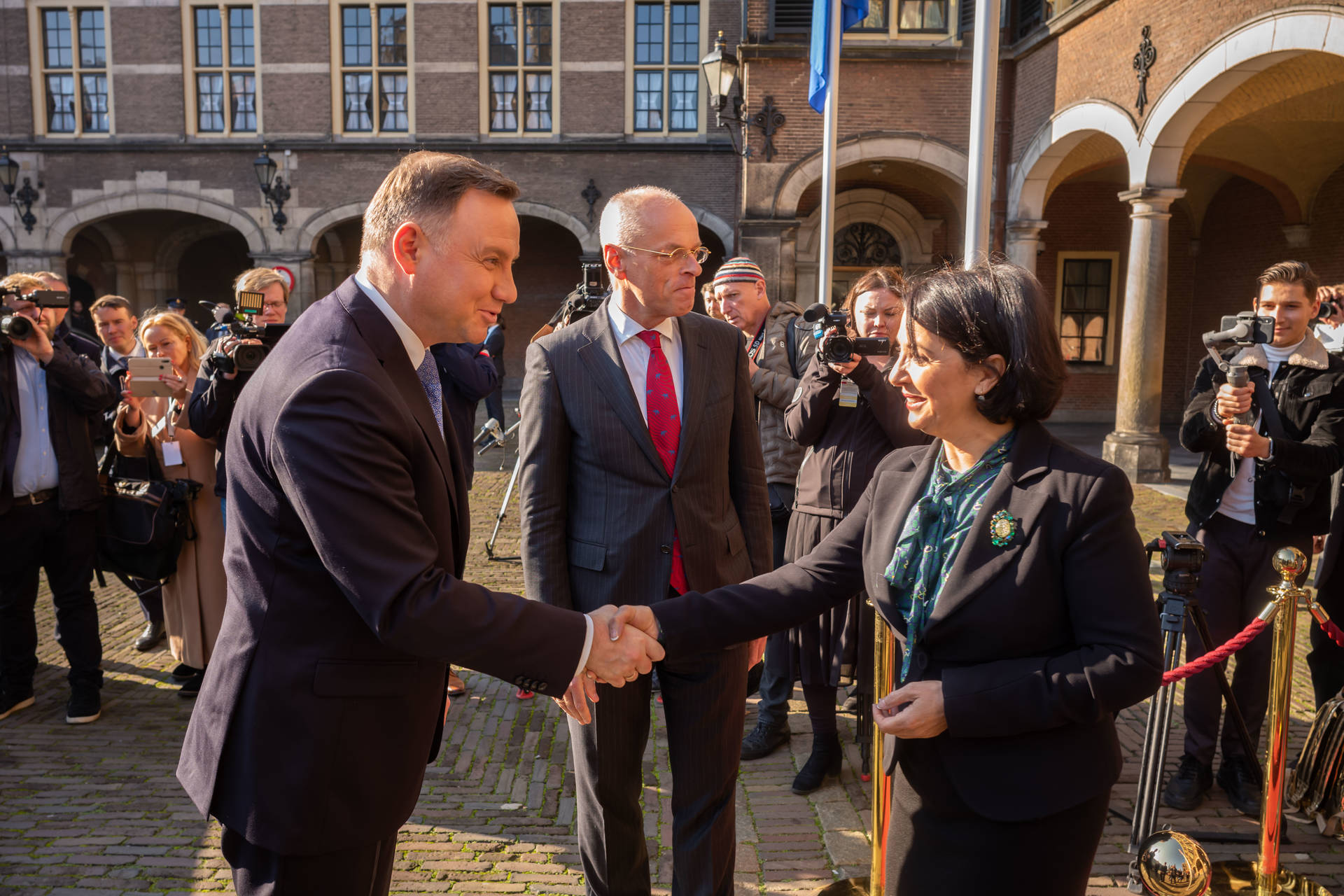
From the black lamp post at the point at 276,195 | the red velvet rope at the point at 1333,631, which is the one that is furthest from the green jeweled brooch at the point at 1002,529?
the black lamp post at the point at 276,195

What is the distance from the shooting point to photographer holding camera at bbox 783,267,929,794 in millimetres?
3645

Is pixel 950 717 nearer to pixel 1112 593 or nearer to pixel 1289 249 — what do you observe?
pixel 1112 593

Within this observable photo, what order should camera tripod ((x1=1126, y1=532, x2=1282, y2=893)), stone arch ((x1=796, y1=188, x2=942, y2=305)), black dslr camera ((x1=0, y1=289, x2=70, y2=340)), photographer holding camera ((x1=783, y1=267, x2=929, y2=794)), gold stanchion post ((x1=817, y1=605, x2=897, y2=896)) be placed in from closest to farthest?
gold stanchion post ((x1=817, y1=605, x2=897, y2=896)) → camera tripod ((x1=1126, y1=532, x2=1282, y2=893)) → photographer holding camera ((x1=783, y1=267, x2=929, y2=794)) → black dslr camera ((x1=0, y1=289, x2=70, y2=340)) → stone arch ((x1=796, y1=188, x2=942, y2=305))

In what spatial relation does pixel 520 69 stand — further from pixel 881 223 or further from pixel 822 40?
pixel 822 40

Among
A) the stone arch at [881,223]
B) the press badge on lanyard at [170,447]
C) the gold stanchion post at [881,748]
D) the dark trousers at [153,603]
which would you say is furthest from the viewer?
the stone arch at [881,223]

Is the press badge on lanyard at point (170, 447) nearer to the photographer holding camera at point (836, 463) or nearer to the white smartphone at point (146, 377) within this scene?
the white smartphone at point (146, 377)

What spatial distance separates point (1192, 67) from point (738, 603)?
1000cm

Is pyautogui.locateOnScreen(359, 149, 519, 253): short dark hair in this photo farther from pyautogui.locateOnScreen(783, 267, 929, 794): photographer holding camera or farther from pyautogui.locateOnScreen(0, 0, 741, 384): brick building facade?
pyautogui.locateOnScreen(0, 0, 741, 384): brick building facade

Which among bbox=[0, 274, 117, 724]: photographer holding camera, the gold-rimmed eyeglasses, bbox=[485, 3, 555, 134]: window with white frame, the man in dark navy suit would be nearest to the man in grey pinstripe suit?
the gold-rimmed eyeglasses

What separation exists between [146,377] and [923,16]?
12.4 m

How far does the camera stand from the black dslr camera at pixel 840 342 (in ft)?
10.6

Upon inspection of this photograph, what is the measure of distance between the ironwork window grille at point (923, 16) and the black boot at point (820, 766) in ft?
40.7

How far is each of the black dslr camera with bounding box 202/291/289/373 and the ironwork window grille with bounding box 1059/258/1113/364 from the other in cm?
1621

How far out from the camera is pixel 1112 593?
169cm
